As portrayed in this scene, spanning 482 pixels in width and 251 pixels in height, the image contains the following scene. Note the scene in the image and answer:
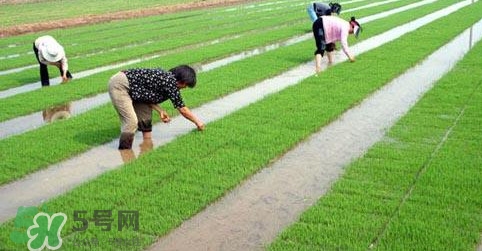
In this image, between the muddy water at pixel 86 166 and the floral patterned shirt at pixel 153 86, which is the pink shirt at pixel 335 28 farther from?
the floral patterned shirt at pixel 153 86

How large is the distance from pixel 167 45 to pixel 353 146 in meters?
11.8

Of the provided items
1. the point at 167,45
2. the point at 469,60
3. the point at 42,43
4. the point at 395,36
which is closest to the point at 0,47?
the point at 167,45

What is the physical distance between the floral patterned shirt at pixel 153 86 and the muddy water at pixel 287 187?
5.15 feet

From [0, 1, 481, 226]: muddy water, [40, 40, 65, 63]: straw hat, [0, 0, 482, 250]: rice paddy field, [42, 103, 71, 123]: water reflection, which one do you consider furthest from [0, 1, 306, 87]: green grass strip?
[0, 1, 481, 226]: muddy water

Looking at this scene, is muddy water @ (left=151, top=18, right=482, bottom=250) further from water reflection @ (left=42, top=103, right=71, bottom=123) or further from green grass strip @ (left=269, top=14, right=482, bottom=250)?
water reflection @ (left=42, top=103, right=71, bottom=123)

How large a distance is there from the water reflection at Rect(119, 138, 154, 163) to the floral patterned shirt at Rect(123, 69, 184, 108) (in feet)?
Answer: 2.18

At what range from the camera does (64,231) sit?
490 cm

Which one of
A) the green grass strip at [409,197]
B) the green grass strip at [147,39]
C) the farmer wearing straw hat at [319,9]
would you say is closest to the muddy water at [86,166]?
the green grass strip at [409,197]

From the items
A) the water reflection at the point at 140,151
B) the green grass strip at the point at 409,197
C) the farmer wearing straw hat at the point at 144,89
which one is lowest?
the green grass strip at the point at 409,197

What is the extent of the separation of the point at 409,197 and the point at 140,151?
12.0 feet

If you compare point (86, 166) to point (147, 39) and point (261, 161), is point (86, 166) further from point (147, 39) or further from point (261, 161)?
point (147, 39)

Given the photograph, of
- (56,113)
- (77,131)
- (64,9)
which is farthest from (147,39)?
(64,9)

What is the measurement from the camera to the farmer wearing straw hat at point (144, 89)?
6.83 m

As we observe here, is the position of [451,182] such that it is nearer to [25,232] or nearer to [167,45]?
[25,232]
